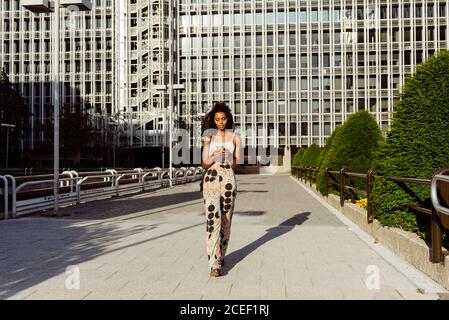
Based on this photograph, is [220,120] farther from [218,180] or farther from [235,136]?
[218,180]

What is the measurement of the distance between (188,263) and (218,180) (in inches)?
54.3

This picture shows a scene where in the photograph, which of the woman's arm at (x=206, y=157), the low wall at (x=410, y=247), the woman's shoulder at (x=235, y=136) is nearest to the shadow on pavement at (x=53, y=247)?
the woman's arm at (x=206, y=157)

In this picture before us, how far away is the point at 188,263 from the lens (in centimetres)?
595

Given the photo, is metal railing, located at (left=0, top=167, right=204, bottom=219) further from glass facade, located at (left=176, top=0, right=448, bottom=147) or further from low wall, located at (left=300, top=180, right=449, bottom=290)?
glass facade, located at (left=176, top=0, right=448, bottom=147)

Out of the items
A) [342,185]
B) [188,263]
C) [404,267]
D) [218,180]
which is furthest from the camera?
[342,185]

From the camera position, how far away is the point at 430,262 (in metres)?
5.00

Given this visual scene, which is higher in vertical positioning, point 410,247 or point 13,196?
point 13,196

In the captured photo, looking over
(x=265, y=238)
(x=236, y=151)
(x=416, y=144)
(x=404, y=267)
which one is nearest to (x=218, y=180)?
(x=236, y=151)

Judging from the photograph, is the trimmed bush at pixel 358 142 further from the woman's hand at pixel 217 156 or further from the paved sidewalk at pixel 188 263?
the woman's hand at pixel 217 156

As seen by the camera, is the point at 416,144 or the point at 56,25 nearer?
the point at 416,144

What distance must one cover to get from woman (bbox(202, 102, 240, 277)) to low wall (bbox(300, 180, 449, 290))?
2.14 m
